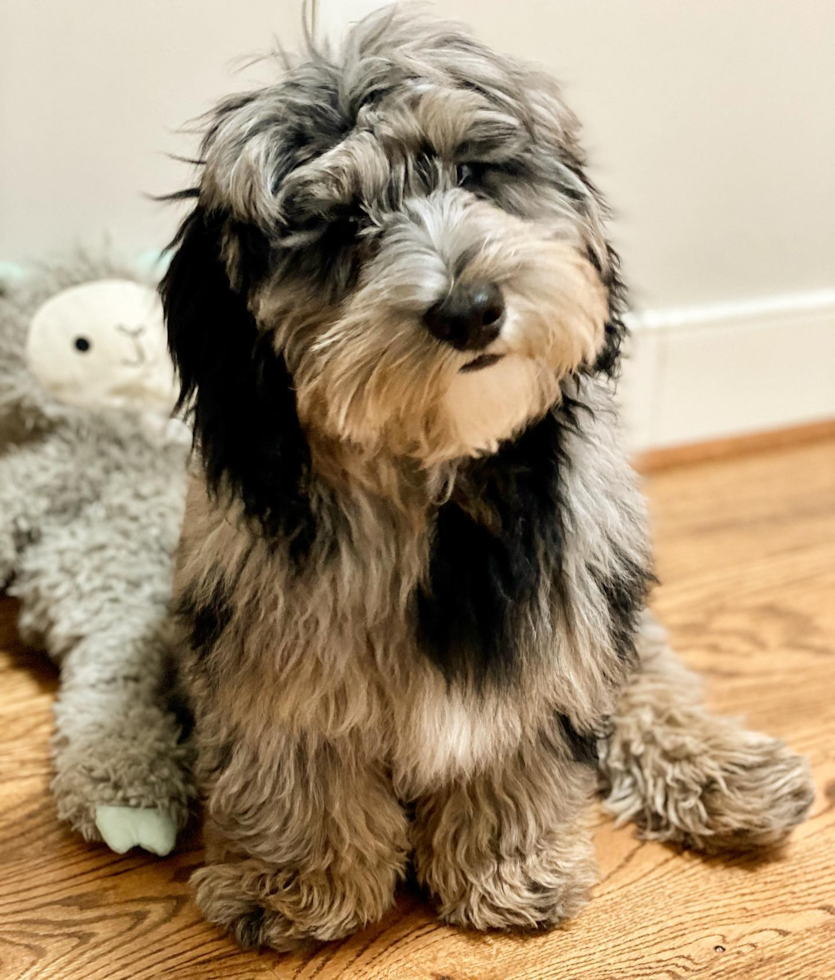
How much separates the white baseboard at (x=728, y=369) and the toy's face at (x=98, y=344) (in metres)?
0.94

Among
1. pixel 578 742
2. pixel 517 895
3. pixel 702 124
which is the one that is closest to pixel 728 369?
pixel 702 124

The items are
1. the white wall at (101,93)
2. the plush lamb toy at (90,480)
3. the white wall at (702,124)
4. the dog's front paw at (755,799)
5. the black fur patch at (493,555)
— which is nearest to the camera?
the black fur patch at (493,555)

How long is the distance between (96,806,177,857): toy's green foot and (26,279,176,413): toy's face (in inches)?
26.1

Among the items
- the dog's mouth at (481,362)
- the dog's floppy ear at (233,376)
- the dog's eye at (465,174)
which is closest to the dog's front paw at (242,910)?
the dog's floppy ear at (233,376)

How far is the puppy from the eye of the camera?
833 millimetres

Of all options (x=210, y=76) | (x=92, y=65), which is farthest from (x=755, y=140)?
(x=92, y=65)

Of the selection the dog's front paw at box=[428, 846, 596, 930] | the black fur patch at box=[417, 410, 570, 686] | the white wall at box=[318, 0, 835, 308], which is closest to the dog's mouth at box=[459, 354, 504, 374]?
the black fur patch at box=[417, 410, 570, 686]

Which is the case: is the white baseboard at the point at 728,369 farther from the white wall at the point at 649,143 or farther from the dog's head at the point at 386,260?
the dog's head at the point at 386,260

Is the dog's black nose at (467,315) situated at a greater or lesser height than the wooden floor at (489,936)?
greater

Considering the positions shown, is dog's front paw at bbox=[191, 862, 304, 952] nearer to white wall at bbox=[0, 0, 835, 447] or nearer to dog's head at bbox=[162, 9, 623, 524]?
dog's head at bbox=[162, 9, 623, 524]

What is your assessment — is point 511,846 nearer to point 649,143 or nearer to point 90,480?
point 90,480

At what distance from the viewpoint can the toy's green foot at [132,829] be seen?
1.16 m

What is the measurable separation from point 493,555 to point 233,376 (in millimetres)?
297

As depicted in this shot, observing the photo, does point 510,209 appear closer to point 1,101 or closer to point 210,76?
point 210,76
